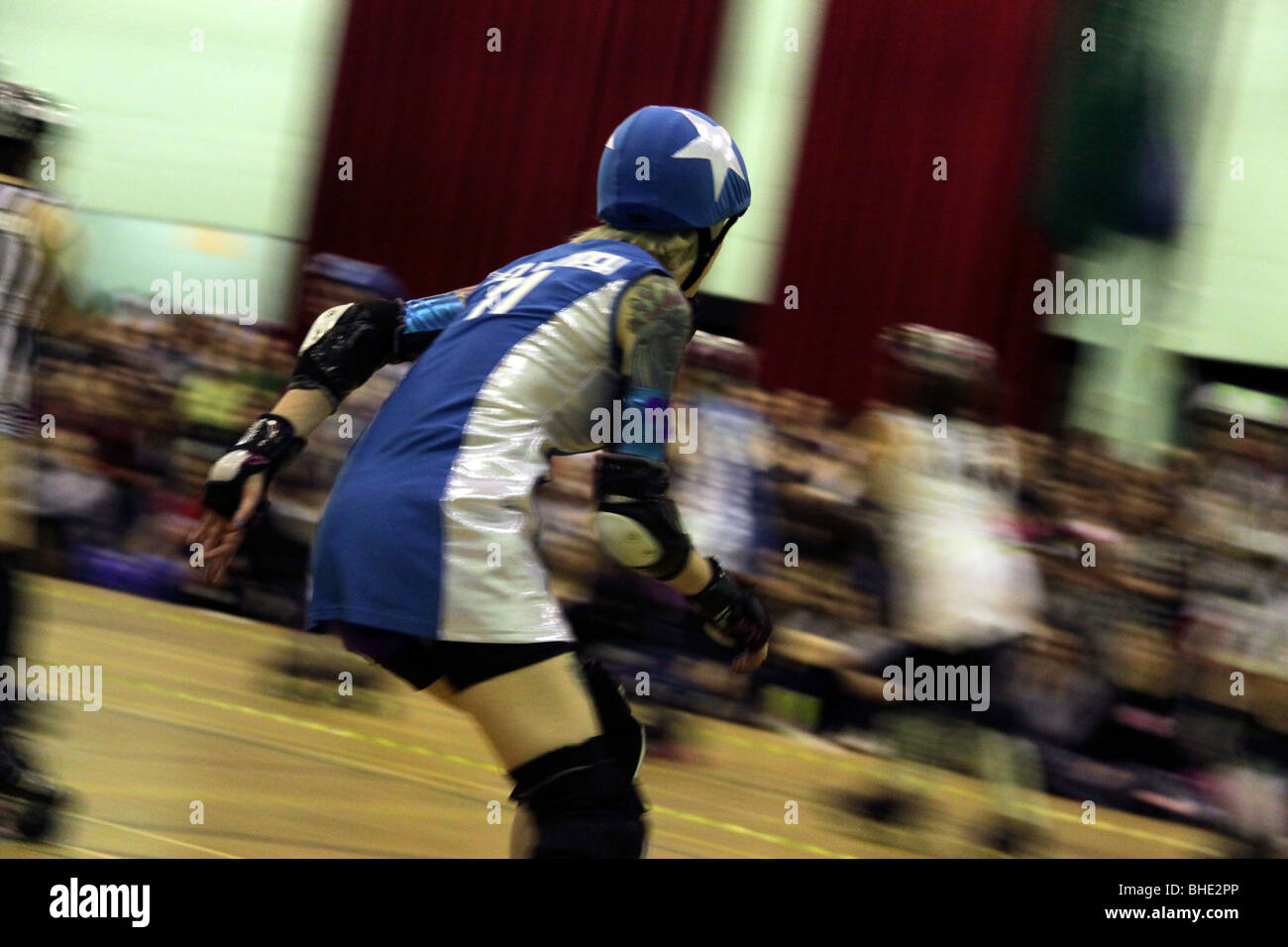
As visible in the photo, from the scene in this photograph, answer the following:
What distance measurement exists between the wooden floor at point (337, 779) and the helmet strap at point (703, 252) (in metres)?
1.77

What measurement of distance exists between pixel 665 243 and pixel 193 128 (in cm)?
1051

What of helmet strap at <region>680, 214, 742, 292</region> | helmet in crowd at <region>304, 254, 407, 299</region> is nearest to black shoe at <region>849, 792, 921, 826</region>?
helmet in crowd at <region>304, 254, 407, 299</region>

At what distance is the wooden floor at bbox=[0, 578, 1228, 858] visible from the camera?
3.67m

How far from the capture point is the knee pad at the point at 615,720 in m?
2.00

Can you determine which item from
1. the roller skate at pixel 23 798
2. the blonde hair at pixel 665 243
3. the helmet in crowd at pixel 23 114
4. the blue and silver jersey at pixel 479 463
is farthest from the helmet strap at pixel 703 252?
the roller skate at pixel 23 798

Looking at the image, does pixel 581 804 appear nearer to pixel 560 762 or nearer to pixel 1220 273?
pixel 560 762

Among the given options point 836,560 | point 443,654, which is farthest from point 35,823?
point 836,560

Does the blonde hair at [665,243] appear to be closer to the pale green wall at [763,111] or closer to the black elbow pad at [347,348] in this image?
the black elbow pad at [347,348]

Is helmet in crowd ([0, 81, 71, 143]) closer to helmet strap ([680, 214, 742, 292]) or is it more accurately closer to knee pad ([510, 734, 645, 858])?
helmet strap ([680, 214, 742, 292])

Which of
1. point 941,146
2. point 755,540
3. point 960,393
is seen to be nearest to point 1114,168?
Result: point 941,146

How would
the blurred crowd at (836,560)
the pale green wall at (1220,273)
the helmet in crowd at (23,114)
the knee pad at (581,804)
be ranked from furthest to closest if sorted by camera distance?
the pale green wall at (1220,273) < the blurred crowd at (836,560) < the helmet in crowd at (23,114) < the knee pad at (581,804)

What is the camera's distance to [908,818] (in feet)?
14.9
